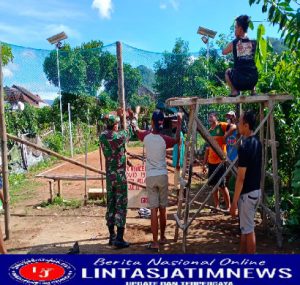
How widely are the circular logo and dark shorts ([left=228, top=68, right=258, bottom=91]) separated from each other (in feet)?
9.81

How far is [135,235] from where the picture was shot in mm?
5953

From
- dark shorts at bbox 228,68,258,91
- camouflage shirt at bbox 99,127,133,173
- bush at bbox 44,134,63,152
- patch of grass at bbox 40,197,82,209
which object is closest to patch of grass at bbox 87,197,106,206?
patch of grass at bbox 40,197,82,209

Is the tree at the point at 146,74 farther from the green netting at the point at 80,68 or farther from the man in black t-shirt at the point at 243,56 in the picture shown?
the man in black t-shirt at the point at 243,56

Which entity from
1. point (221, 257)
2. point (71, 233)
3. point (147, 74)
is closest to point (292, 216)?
point (221, 257)

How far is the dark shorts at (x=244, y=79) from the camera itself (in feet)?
16.1

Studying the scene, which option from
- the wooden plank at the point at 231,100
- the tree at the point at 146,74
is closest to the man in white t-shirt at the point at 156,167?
the wooden plank at the point at 231,100

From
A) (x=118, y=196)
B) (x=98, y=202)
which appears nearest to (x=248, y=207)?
(x=118, y=196)

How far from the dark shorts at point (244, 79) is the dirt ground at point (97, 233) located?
2.13 metres

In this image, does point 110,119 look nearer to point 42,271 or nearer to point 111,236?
point 111,236

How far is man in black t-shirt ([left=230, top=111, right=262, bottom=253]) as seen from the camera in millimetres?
4031

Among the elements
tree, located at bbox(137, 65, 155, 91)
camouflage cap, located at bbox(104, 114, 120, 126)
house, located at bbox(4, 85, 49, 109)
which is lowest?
camouflage cap, located at bbox(104, 114, 120, 126)

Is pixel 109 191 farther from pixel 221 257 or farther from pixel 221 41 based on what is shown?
pixel 221 41

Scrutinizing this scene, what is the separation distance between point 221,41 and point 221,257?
33.6ft

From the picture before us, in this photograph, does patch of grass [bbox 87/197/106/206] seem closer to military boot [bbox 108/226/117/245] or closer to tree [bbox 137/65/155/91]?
military boot [bbox 108/226/117/245]
